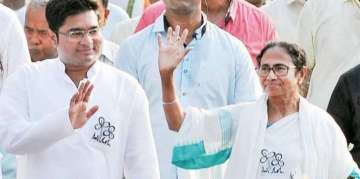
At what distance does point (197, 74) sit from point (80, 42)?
4.00 feet

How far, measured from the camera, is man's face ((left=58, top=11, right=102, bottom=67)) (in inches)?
331

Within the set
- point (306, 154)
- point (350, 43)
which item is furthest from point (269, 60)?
point (350, 43)

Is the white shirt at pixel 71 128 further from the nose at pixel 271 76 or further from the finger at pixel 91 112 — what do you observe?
the nose at pixel 271 76

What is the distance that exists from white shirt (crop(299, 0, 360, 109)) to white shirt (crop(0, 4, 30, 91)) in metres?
2.20

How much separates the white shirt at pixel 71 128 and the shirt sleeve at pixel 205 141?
488 millimetres

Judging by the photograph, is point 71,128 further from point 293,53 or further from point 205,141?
point 293,53

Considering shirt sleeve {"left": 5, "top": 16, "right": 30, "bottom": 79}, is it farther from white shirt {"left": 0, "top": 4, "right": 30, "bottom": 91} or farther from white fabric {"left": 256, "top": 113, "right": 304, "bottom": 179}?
white fabric {"left": 256, "top": 113, "right": 304, "bottom": 179}

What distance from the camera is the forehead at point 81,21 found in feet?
27.7

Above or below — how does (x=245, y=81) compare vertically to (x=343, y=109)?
above

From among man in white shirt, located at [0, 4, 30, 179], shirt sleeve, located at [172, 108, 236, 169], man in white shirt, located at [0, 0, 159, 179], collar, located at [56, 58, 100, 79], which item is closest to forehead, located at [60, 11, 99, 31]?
man in white shirt, located at [0, 0, 159, 179]

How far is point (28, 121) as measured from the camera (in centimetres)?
823

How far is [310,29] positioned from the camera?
11164mm

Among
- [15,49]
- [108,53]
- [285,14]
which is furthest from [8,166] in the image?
[285,14]

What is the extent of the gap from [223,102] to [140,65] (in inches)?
20.8
